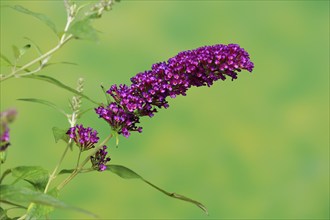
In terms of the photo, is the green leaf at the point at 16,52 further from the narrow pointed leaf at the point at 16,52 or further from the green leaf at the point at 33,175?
the green leaf at the point at 33,175

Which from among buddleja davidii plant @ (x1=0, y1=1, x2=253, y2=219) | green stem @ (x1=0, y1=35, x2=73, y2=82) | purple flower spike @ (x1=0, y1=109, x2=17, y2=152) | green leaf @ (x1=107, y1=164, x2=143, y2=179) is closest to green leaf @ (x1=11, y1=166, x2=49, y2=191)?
buddleja davidii plant @ (x1=0, y1=1, x2=253, y2=219)

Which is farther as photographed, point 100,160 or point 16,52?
point 100,160

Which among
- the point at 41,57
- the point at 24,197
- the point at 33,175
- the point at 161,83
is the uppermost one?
the point at 161,83

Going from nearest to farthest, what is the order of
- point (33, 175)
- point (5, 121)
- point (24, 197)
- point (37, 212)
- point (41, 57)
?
point (5, 121) < point (24, 197) < point (41, 57) < point (37, 212) < point (33, 175)

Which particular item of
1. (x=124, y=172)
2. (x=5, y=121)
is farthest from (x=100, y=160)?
(x=5, y=121)

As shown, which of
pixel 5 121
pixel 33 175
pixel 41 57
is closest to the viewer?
pixel 5 121

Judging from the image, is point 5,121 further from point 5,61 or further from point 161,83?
point 161,83
